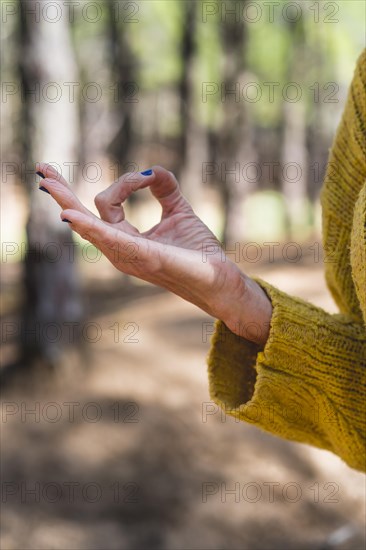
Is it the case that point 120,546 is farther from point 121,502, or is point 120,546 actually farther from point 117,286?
point 117,286

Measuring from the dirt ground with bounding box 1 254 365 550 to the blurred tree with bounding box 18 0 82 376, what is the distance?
0.90 feet

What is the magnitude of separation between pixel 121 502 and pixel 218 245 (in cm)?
236

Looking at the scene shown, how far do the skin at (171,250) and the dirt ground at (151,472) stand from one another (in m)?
1.87

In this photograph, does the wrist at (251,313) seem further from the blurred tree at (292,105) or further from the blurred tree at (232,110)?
the blurred tree at (292,105)

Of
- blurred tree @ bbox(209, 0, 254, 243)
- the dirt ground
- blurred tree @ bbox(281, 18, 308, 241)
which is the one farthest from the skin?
blurred tree @ bbox(281, 18, 308, 241)

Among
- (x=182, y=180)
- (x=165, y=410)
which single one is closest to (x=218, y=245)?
(x=165, y=410)

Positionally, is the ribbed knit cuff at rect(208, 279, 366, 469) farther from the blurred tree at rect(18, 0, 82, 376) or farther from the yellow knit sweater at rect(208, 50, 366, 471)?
the blurred tree at rect(18, 0, 82, 376)

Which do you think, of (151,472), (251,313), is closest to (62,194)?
(251,313)

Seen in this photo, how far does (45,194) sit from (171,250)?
370cm

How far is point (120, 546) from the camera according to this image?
3229 mm

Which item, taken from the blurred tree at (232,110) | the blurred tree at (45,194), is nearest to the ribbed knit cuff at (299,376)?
the blurred tree at (45,194)

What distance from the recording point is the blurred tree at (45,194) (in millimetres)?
4977

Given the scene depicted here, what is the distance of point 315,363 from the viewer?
1.65 metres

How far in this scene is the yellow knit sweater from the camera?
1.62 meters
